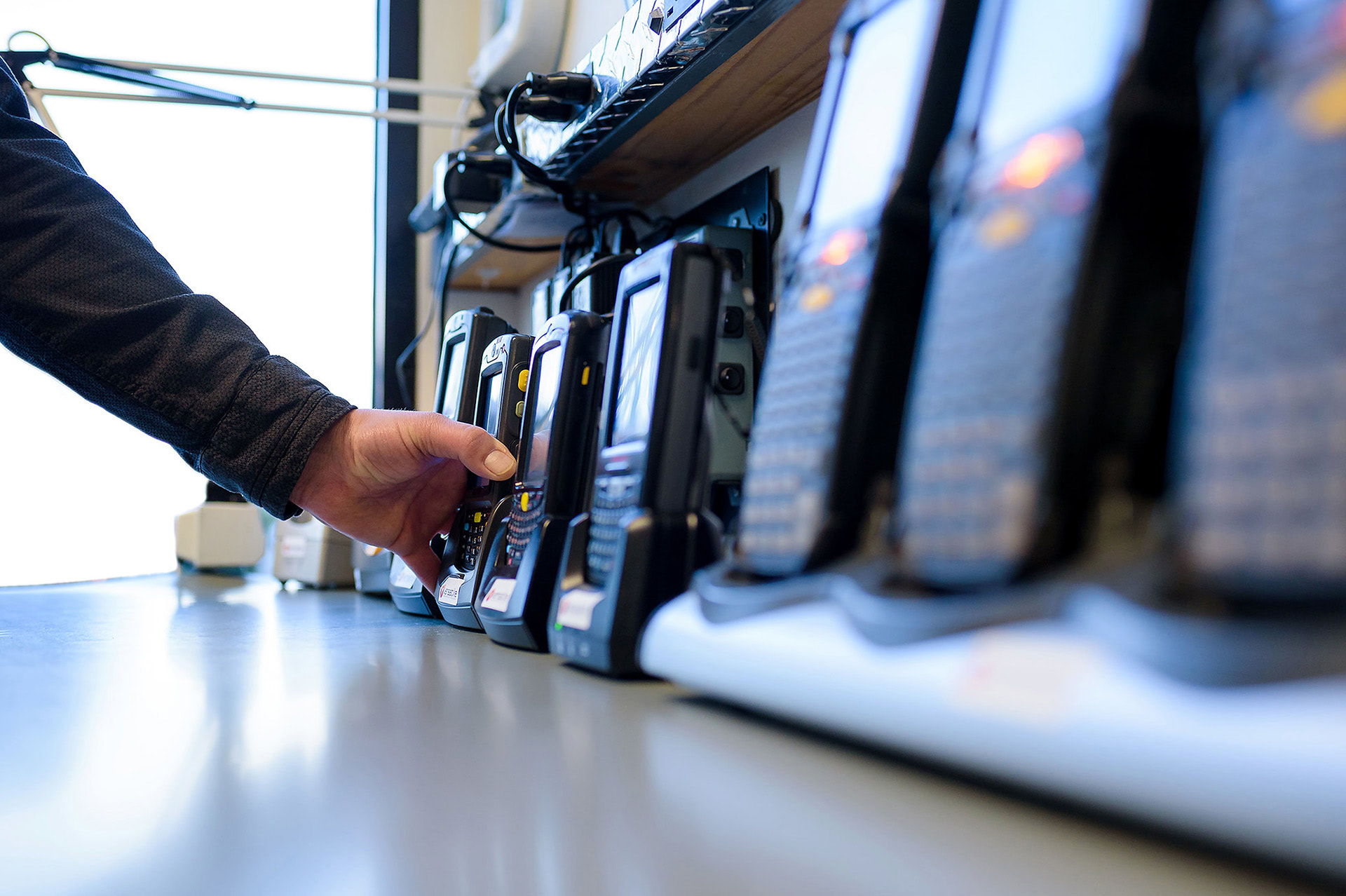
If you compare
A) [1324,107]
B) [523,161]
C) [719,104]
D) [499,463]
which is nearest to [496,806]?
[1324,107]

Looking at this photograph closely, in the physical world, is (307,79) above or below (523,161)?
above

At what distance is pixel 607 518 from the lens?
0.62 metres

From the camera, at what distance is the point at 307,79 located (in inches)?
64.7

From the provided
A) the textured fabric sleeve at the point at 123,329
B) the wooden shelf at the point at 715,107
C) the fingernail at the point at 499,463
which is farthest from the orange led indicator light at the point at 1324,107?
the textured fabric sleeve at the point at 123,329

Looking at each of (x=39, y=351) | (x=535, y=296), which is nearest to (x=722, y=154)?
(x=535, y=296)

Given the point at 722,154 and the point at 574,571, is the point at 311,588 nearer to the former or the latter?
the point at 722,154

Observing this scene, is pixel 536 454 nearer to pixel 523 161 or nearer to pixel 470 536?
pixel 470 536

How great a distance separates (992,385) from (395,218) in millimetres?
2204

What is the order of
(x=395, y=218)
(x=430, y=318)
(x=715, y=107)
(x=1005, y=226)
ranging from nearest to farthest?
(x=1005, y=226), (x=715, y=107), (x=430, y=318), (x=395, y=218)

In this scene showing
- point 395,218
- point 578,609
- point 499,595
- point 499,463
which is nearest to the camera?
point 578,609

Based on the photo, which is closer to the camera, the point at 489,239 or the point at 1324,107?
the point at 1324,107

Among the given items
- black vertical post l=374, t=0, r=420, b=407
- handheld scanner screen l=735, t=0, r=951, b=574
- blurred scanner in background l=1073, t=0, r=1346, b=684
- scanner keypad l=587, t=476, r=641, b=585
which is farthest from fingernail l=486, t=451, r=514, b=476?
black vertical post l=374, t=0, r=420, b=407

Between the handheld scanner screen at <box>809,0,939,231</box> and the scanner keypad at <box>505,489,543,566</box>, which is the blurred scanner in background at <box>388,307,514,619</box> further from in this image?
the handheld scanner screen at <box>809,0,939,231</box>

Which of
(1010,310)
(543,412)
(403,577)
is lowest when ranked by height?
(403,577)
